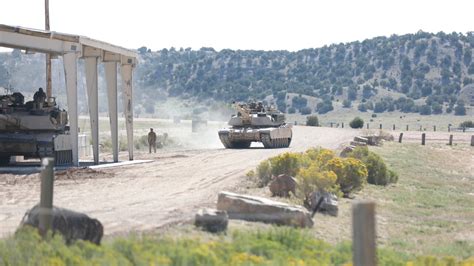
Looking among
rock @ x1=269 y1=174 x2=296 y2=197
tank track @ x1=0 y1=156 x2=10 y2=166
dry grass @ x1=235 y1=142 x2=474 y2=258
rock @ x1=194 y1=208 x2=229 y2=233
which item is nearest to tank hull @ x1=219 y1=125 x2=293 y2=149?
dry grass @ x1=235 y1=142 x2=474 y2=258

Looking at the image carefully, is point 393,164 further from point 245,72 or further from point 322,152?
point 245,72

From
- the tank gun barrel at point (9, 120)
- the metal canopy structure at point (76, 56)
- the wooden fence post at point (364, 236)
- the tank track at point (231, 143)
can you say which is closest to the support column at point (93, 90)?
the metal canopy structure at point (76, 56)

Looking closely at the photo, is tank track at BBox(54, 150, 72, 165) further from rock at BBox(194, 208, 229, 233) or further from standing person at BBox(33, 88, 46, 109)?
rock at BBox(194, 208, 229, 233)

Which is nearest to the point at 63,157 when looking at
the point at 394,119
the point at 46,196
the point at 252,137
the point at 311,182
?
the point at 311,182

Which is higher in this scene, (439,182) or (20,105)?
(20,105)

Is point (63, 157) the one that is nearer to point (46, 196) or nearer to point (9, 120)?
point (9, 120)

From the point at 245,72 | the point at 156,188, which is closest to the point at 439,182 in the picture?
the point at 156,188

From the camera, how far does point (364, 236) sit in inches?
340

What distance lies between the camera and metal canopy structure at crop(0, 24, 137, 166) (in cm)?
3003

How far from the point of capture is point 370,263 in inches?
341

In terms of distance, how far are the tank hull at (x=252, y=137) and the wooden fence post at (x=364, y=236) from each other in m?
39.4

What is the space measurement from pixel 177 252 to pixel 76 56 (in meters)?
19.8

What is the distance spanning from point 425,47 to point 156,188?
15751cm

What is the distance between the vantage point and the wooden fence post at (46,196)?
12062mm
